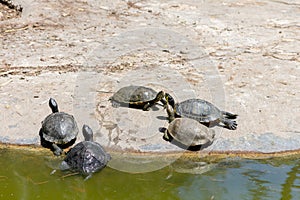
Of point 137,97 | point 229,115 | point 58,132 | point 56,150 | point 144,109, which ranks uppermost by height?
point 229,115

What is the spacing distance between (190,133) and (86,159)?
1130 mm

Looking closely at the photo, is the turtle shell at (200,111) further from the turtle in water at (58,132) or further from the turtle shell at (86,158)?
the turtle in water at (58,132)

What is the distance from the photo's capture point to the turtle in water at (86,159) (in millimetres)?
4871

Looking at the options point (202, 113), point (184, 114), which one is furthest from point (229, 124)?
point (184, 114)

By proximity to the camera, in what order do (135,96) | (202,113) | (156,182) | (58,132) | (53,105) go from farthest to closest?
(135,96) → (53,105) → (202,113) → (58,132) → (156,182)

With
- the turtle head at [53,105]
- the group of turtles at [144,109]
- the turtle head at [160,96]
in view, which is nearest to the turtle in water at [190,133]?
the group of turtles at [144,109]

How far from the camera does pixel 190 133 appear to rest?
17.4 ft

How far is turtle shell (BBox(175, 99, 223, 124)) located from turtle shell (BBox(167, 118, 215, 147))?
162 mm

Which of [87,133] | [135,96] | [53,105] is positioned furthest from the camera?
[135,96]

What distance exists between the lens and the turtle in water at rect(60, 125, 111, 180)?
16.0 ft

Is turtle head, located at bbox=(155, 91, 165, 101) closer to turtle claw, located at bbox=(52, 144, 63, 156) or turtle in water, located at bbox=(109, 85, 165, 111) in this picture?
turtle in water, located at bbox=(109, 85, 165, 111)

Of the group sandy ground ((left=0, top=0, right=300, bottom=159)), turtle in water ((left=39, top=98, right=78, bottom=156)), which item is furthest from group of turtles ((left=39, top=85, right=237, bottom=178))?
sandy ground ((left=0, top=0, right=300, bottom=159))

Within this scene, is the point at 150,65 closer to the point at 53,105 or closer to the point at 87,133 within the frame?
the point at 53,105

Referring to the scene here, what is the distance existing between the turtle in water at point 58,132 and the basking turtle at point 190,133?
104cm
